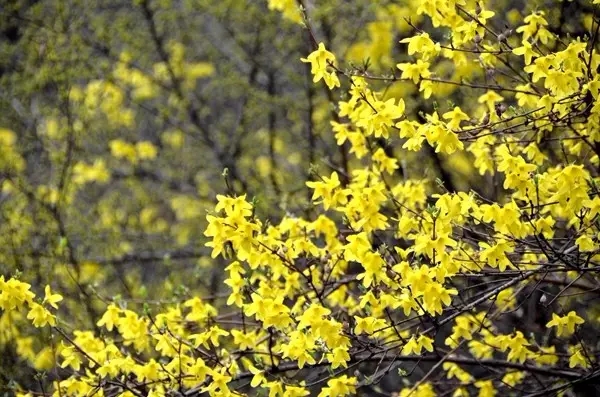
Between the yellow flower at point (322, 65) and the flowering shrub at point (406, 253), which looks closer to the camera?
the flowering shrub at point (406, 253)

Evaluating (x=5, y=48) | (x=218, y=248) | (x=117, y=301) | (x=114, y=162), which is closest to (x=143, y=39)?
(x=5, y=48)

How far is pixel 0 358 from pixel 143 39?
307cm

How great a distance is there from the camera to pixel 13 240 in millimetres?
6008

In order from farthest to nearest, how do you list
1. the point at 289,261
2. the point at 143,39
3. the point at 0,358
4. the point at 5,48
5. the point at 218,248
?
1. the point at 143,39
2. the point at 5,48
3. the point at 0,358
4. the point at 289,261
5. the point at 218,248

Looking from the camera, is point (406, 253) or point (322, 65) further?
point (322, 65)

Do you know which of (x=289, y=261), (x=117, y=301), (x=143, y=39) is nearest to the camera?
(x=289, y=261)

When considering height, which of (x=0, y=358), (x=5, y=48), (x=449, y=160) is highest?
(x=5, y=48)

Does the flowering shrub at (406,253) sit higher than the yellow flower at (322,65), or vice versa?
the yellow flower at (322,65)

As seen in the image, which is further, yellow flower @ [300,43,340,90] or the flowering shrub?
yellow flower @ [300,43,340,90]

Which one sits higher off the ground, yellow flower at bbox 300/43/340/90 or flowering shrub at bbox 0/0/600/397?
yellow flower at bbox 300/43/340/90

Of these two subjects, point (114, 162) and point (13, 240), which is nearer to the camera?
point (13, 240)

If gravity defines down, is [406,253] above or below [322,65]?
below

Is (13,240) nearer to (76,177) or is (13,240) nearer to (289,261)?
(76,177)

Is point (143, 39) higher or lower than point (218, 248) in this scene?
higher
